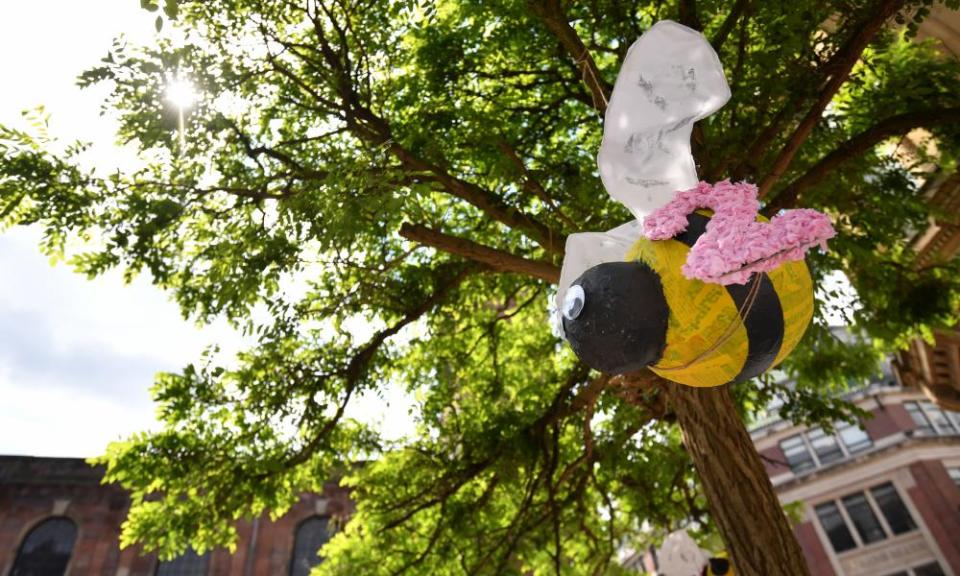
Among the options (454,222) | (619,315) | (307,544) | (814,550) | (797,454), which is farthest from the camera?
(797,454)

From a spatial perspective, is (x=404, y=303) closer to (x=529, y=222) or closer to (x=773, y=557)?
(x=529, y=222)

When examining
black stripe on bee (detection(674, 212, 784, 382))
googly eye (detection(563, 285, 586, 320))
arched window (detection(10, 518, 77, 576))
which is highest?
arched window (detection(10, 518, 77, 576))

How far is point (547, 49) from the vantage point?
22.5ft

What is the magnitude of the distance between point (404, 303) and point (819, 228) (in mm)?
5658

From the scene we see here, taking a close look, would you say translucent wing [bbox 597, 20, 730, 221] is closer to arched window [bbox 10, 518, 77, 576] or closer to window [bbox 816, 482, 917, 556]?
arched window [bbox 10, 518, 77, 576]

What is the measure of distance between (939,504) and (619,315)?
29.0 meters

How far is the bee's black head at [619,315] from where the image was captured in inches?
81.7

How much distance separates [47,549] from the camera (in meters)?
19.3

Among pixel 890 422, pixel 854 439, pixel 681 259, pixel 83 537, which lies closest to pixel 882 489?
pixel 854 439

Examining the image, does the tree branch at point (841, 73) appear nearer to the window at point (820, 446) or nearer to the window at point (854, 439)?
the window at point (820, 446)

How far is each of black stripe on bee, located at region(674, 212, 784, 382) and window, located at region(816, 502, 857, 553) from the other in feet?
93.6

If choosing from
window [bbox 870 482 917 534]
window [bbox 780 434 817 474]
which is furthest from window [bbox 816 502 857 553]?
window [bbox 780 434 817 474]

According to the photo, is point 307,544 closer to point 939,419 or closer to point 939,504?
point 939,504

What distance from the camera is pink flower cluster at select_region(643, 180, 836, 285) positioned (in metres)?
1.80
